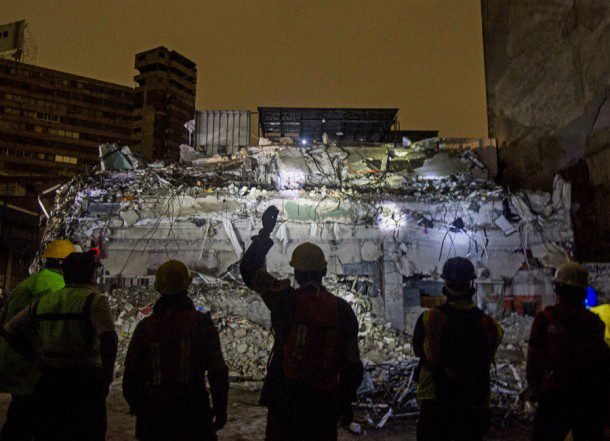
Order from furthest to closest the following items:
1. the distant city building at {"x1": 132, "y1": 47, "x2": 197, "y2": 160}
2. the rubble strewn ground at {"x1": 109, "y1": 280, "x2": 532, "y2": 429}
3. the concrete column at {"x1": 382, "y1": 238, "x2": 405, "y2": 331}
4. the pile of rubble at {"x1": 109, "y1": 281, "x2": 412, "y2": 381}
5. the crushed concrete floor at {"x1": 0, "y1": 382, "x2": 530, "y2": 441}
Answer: the distant city building at {"x1": 132, "y1": 47, "x2": 197, "y2": 160}
the concrete column at {"x1": 382, "y1": 238, "x2": 405, "y2": 331}
the pile of rubble at {"x1": 109, "y1": 281, "x2": 412, "y2": 381}
the rubble strewn ground at {"x1": 109, "y1": 280, "x2": 532, "y2": 429}
the crushed concrete floor at {"x1": 0, "y1": 382, "x2": 530, "y2": 441}

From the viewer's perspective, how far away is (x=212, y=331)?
254 cm

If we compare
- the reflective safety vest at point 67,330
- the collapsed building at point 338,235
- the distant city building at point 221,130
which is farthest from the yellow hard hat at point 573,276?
the distant city building at point 221,130

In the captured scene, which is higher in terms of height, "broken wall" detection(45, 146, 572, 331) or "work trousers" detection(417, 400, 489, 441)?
"broken wall" detection(45, 146, 572, 331)

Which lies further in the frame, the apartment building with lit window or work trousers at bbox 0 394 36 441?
the apartment building with lit window

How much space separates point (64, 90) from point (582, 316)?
65924 millimetres

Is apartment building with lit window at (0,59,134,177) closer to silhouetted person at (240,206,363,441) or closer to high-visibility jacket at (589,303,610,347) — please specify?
silhouetted person at (240,206,363,441)

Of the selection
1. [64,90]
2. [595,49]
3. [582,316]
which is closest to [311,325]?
[582,316]

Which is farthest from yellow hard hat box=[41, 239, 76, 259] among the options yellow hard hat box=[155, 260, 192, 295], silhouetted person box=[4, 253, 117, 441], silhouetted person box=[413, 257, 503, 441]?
silhouetted person box=[413, 257, 503, 441]

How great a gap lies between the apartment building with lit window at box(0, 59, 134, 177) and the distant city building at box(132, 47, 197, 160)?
241 centimetres

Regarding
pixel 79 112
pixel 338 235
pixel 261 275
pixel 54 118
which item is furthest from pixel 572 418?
pixel 79 112

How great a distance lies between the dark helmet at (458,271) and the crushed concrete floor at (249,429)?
3111mm

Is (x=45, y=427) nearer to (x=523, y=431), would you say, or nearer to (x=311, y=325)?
(x=311, y=325)

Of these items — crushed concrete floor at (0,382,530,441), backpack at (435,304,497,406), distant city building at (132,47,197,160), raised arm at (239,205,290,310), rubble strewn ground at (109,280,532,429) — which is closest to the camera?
raised arm at (239,205,290,310)

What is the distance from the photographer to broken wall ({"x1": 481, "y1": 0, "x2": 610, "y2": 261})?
30.0ft
